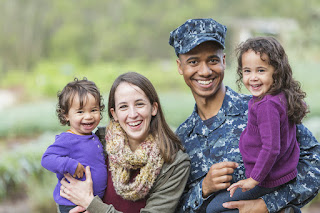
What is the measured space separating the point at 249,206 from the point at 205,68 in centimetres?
85

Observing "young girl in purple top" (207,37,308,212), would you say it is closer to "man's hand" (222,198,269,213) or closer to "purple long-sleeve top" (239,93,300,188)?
"purple long-sleeve top" (239,93,300,188)

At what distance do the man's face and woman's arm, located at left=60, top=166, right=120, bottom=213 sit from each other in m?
0.85

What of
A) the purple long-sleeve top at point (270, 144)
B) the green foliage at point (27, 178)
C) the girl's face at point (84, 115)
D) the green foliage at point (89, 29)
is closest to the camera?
the purple long-sleeve top at point (270, 144)

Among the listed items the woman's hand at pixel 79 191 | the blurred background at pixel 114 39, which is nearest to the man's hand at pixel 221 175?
the woman's hand at pixel 79 191

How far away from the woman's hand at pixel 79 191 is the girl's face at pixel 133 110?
0.34 meters

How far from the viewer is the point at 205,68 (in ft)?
8.44

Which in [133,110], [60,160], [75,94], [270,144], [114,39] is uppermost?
[114,39]

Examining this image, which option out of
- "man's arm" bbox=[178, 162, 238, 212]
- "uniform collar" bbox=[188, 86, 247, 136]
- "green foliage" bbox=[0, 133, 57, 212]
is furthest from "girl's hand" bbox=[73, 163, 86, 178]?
"green foliage" bbox=[0, 133, 57, 212]

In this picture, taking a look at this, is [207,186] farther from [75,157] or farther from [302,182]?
[75,157]

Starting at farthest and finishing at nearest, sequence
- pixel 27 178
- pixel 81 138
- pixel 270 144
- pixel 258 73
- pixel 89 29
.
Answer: pixel 89 29
pixel 27 178
pixel 81 138
pixel 258 73
pixel 270 144

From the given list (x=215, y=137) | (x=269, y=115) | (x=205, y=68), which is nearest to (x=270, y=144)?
(x=269, y=115)

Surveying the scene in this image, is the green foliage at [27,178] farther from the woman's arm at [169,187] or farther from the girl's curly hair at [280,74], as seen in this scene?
the girl's curly hair at [280,74]

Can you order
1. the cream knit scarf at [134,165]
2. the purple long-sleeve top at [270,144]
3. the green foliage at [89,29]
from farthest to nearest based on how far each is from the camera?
the green foliage at [89,29], the cream knit scarf at [134,165], the purple long-sleeve top at [270,144]

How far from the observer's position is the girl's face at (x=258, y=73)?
211cm
